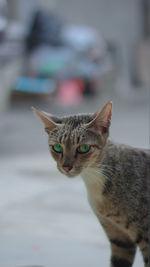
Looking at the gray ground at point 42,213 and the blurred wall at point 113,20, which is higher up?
the blurred wall at point 113,20

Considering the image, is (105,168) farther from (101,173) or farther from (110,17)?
(110,17)

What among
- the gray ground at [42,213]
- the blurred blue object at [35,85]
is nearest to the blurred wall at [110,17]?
the blurred blue object at [35,85]

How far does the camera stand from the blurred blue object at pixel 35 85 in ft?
16.7

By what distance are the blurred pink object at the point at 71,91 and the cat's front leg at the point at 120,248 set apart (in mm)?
3589

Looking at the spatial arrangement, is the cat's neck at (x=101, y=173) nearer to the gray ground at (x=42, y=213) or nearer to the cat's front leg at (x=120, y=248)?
the cat's front leg at (x=120, y=248)

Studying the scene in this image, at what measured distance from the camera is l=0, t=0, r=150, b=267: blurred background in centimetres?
190

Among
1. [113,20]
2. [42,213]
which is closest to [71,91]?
[113,20]

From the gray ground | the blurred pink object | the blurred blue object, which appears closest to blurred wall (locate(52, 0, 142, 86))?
the blurred pink object

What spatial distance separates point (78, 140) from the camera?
4.44 ft

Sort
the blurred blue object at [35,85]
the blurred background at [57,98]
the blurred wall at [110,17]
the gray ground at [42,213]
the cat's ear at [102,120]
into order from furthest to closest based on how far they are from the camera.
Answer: the blurred wall at [110,17] → the blurred blue object at [35,85] → the blurred background at [57,98] → the gray ground at [42,213] → the cat's ear at [102,120]

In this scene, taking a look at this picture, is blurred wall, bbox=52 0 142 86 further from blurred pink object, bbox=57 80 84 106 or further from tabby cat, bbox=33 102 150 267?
tabby cat, bbox=33 102 150 267

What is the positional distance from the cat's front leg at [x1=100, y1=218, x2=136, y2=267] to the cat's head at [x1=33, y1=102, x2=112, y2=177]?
24cm

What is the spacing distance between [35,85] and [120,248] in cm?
392

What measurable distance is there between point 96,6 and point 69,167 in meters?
5.40
